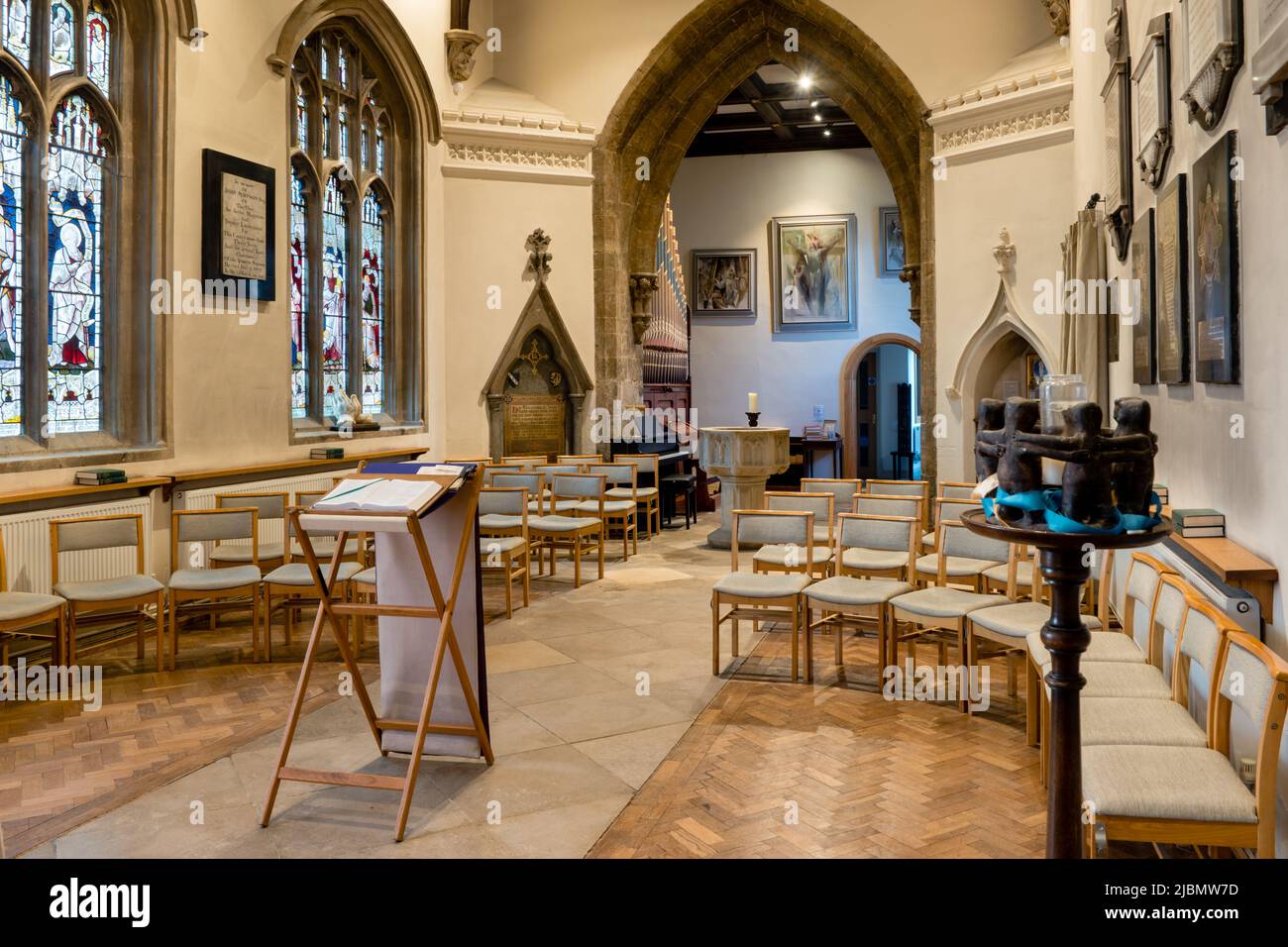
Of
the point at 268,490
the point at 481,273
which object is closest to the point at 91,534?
the point at 268,490

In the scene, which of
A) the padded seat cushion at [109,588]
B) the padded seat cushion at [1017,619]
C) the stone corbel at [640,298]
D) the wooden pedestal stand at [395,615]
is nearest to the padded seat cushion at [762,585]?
the padded seat cushion at [1017,619]

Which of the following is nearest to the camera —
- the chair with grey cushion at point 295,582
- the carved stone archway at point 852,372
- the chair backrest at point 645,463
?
the chair with grey cushion at point 295,582

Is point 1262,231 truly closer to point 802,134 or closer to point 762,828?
point 762,828

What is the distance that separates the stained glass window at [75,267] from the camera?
6215mm

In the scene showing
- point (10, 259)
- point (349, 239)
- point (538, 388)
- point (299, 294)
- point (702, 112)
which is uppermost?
point (702, 112)

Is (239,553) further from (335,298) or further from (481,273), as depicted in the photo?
(481,273)

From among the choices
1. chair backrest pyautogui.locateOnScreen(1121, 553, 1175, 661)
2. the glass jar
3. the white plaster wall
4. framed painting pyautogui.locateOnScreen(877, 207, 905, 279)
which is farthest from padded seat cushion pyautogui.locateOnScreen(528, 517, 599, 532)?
framed painting pyautogui.locateOnScreen(877, 207, 905, 279)

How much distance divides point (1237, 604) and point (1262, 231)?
3.64ft

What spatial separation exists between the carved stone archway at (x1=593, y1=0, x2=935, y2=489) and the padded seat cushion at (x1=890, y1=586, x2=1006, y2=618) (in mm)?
6032

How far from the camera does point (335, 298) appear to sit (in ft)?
30.7

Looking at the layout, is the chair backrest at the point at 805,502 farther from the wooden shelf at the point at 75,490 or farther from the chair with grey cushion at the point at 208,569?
the wooden shelf at the point at 75,490

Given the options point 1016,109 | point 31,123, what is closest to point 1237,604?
point 31,123

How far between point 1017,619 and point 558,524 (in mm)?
3916

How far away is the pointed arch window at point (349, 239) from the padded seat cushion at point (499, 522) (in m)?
2.48
